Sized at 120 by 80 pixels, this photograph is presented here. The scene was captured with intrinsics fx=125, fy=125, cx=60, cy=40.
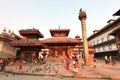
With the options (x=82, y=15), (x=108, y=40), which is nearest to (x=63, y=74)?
(x=82, y=15)

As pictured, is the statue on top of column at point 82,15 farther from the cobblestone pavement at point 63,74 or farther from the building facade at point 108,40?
the building facade at point 108,40

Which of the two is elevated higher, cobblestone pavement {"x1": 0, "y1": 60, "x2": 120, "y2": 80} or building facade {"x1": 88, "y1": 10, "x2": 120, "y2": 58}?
building facade {"x1": 88, "y1": 10, "x2": 120, "y2": 58}

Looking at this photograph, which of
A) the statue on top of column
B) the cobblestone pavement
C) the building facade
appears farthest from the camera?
the building facade

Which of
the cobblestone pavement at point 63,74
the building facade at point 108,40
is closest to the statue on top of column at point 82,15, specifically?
the cobblestone pavement at point 63,74

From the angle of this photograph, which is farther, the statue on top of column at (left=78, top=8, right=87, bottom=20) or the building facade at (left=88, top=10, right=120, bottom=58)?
the building facade at (left=88, top=10, right=120, bottom=58)

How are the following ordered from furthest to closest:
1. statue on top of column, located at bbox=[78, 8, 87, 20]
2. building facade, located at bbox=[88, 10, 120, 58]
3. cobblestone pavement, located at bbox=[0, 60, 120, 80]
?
building facade, located at bbox=[88, 10, 120, 58] → statue on top of column, located at bbox=[78, 8, 87, 20] → cobblestone pavement, located at bbox=[0, 60, 120, 80]

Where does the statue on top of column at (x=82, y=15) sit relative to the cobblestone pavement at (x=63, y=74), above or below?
above

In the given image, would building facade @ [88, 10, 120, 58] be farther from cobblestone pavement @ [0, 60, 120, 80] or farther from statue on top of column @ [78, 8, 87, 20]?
cobblestone pavement @ [0, 60, 120, 80]

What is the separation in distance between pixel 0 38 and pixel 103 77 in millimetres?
21742

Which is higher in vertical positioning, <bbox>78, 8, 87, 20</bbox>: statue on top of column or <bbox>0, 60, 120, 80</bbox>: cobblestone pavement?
<bbox>78, 8, 87, 20</bbox>: statue on top of column

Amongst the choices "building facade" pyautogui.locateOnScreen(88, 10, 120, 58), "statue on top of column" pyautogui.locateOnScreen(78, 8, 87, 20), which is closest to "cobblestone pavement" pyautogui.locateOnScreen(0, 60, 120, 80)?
"statue on top of column" pyautogui.locateOnScreen(78, 8, 87, 20)

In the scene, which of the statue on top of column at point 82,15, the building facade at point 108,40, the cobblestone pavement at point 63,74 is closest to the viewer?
the cobblestone pavement at point 63,74

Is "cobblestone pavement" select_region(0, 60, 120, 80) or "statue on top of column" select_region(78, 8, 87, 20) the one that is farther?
"statue on top of column" select_region(78, 8, 87, 20)

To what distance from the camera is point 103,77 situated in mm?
9625
